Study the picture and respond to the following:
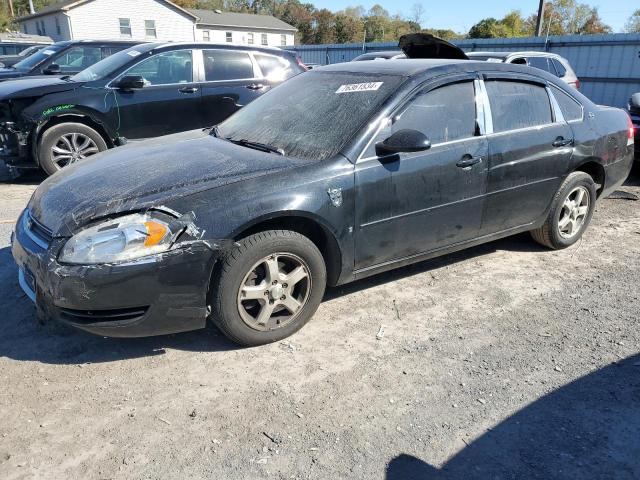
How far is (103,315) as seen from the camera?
296cm

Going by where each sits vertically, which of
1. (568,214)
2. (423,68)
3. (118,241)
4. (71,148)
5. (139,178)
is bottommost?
(568,214)

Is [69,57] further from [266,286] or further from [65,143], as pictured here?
[266,286]

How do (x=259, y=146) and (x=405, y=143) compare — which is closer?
(x=405, y=143)

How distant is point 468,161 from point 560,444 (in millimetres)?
2100

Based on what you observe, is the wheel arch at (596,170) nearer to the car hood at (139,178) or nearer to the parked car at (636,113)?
the parked car at (636,113)

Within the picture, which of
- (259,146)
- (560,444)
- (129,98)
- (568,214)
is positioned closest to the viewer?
(560,444)

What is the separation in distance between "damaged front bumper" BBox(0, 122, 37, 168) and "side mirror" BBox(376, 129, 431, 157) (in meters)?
5.28

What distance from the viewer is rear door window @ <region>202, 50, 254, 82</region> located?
7.77m

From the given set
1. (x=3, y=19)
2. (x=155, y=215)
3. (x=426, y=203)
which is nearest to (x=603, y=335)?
(x=426, y=203)

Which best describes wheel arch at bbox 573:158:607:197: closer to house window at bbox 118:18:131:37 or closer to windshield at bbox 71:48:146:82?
windshield at bbox 71:48:146:82

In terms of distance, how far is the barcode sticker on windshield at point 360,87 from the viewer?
3854 mm

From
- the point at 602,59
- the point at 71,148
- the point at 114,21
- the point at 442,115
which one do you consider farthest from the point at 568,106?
the point at 114,21

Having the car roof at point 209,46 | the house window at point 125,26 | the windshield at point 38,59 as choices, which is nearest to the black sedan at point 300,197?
the car roof at point 209,46

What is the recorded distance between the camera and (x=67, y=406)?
2.79 meters
